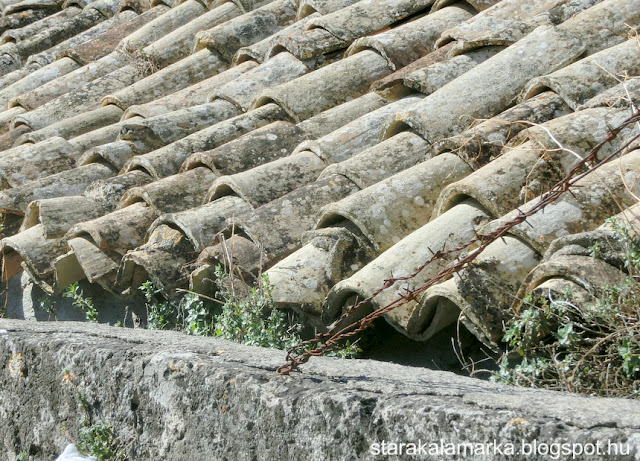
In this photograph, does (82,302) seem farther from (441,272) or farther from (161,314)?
(441,272)

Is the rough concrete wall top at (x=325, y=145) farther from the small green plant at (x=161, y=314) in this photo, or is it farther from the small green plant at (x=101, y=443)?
the small green plant at (x=101, y=443)

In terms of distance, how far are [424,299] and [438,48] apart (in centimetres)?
210

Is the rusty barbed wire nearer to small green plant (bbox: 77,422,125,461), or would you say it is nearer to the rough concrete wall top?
the rough concrete wall top

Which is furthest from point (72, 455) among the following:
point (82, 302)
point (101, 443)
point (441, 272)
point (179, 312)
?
point (82, 302)

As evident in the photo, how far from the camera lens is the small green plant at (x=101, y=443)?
7.04 ft

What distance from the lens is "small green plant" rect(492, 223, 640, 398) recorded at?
222 cm

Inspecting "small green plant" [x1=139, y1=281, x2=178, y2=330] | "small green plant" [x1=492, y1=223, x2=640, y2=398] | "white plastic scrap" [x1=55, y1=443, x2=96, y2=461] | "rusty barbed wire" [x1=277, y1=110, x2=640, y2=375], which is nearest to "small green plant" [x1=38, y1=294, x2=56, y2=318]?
"small green plant" [x1=139, y1=281, x2=178, y2=330]

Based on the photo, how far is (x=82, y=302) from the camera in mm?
3631

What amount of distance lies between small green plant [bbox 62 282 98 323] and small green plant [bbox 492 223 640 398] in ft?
6.35

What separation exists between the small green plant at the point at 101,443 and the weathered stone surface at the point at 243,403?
0.09 ft

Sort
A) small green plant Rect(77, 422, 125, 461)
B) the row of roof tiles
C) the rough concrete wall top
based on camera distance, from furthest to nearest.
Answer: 1. the rough concrete wall top
2. the row of roof tiles
3. small green plant Rect(77, 422, 125, 461)

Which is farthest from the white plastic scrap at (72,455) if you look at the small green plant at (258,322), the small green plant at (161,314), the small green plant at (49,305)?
the small green plant at (49,305)

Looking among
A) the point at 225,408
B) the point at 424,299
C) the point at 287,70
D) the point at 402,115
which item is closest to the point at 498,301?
the point at 424,299

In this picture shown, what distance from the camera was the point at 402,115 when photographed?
11.7 feet
